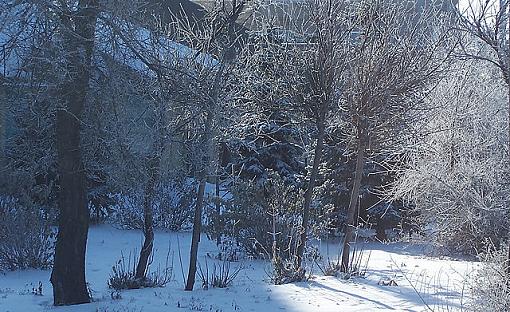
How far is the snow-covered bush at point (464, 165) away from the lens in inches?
525

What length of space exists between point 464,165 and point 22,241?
27.6 feet

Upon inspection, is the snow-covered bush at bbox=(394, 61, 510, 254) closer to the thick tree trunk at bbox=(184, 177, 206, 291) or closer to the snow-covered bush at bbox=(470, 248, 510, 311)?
the thick tree trunk at bbox=(184, 177, 206, 291)

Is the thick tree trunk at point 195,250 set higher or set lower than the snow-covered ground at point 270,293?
higher

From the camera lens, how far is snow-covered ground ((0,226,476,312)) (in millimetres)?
7863

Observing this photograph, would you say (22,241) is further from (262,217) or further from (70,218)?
(262,217)

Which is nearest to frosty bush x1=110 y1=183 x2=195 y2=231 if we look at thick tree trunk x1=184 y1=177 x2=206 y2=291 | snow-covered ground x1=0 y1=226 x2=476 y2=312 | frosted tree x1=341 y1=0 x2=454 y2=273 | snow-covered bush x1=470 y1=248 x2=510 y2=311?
snow-covered ground x1=0 y1=226 x2=476 y2=312

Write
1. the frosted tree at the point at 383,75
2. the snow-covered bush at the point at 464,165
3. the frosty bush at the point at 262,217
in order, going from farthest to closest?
the snow-covered bush at the point at 464,165 < the frosty bush at the point at 262,217 < the frosted tree at the point at 383,75

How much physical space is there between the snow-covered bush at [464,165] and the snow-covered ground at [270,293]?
5.88 feet

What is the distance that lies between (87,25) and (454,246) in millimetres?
10041

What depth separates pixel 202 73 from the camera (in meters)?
8.64

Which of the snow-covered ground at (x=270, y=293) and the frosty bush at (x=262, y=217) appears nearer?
the snow-covered ground at (x=270, y=293)

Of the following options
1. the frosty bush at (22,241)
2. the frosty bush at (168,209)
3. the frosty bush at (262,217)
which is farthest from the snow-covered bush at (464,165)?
the frosty bush at (22,241)

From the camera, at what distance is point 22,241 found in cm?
1138

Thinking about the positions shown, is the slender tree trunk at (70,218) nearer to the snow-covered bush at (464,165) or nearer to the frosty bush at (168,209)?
the frosty bush at (168,209)
